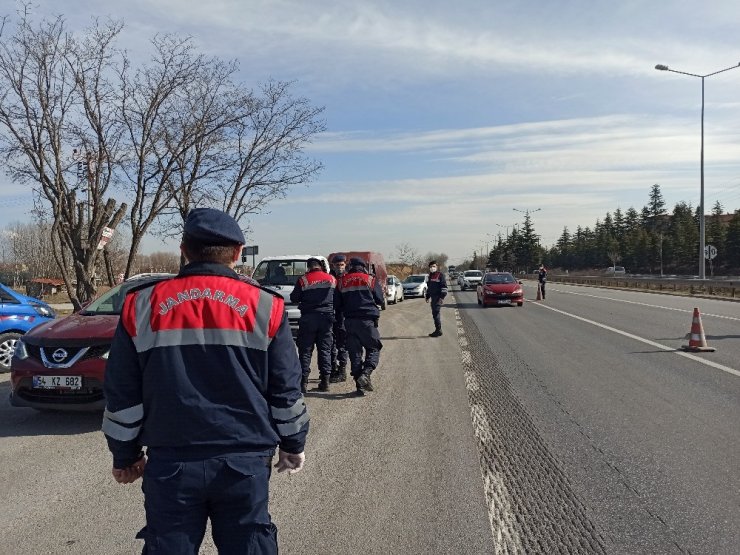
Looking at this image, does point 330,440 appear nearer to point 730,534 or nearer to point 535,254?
point 730,534

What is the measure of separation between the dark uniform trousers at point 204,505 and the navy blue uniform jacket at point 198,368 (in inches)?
2.9

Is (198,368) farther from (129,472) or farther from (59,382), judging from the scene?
(59,382)

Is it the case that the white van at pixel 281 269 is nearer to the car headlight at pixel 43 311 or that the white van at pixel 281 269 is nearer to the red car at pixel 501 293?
the car headlight at pixel 43 311

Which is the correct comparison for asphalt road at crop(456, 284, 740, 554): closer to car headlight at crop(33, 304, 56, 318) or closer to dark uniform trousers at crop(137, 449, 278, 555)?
dark uniform trousers at crop(137, 449, 278, 555)

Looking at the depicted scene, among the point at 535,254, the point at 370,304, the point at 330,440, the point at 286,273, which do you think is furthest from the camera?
the point at 535,254

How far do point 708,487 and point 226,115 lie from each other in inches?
729

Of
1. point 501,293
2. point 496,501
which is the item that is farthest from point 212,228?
point 501,293

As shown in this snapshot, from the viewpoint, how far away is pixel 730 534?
12.4ft

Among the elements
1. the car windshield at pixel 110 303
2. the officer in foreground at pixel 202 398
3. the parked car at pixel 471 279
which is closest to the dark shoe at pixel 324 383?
the car windshield at pixel 110 303

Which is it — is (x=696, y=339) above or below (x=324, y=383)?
above

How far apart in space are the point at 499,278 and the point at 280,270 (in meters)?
14.1

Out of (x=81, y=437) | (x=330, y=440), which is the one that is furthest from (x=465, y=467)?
(x=81, y=437)

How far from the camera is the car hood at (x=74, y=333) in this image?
21.4 feet

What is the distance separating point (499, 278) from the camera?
27.4 metres
